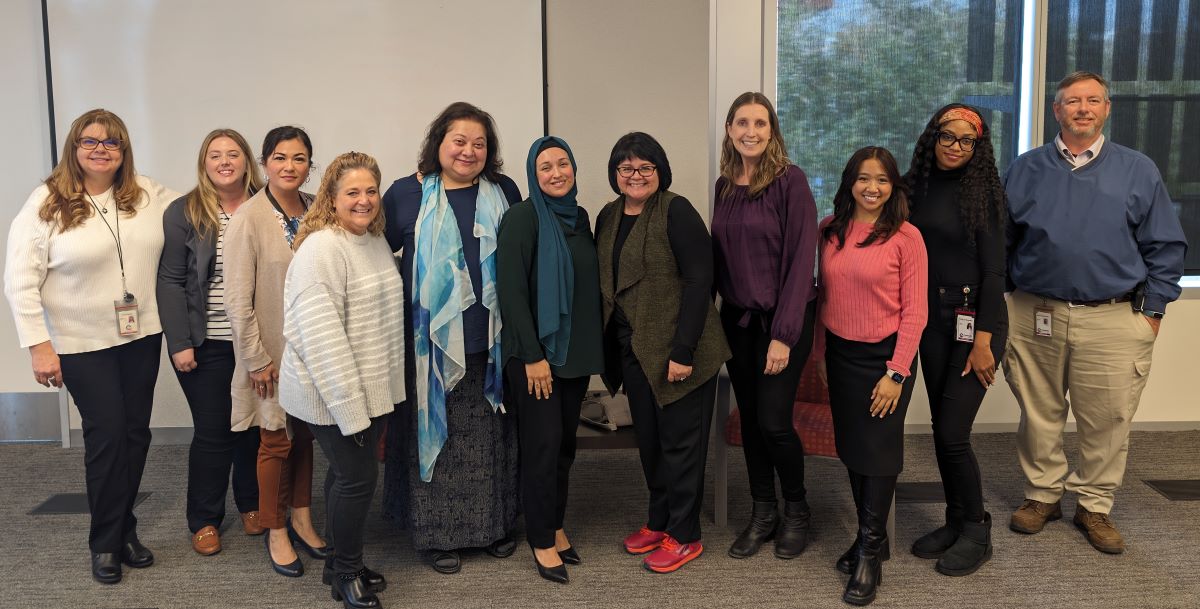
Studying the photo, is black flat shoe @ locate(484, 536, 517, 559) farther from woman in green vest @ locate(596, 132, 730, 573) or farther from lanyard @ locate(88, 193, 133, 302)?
lanyard @ locate(88, 193, 133, 302)

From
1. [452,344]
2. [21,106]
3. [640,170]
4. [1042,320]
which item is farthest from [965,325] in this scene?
[21,106]

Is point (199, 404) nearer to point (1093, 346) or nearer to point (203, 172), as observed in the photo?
point (203, 172)

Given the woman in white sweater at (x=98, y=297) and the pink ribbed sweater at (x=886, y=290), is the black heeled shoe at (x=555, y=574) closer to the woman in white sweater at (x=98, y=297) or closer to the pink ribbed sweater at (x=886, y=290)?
the pink ribbed sweater at (x=886, y=290)

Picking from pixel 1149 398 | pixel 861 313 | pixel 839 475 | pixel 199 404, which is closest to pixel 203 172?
pixel 199 404

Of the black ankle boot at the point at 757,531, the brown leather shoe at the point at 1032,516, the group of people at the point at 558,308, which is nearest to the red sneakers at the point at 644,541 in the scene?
the group of people at the point at 558,308

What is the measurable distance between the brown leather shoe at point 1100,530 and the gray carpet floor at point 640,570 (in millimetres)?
38

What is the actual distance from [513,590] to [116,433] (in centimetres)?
143

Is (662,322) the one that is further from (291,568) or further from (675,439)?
(291,568)

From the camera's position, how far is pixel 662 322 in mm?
2746

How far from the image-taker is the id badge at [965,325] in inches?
107

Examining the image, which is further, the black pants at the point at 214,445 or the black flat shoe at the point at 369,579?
the black pants at the point at 214,445

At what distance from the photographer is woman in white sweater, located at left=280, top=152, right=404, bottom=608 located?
2.38 metres

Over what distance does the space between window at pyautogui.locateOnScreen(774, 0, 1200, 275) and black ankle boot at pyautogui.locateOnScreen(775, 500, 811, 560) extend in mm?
2035

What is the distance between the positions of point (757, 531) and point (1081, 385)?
132cm
